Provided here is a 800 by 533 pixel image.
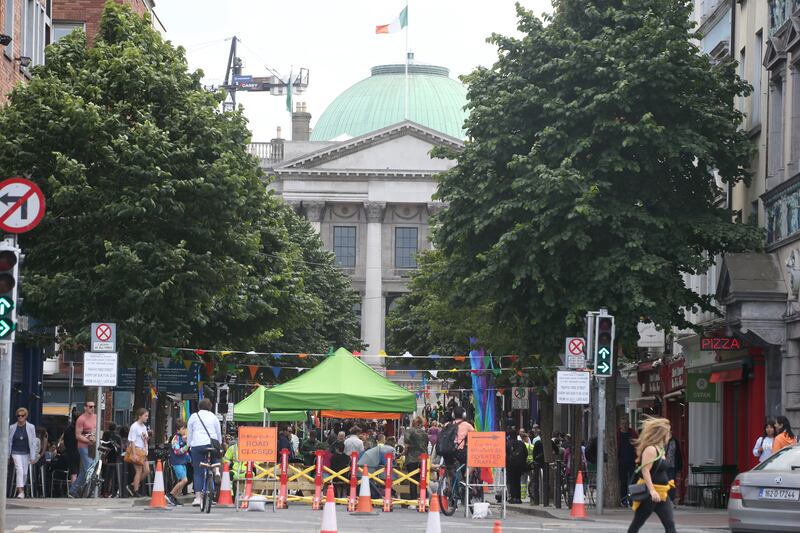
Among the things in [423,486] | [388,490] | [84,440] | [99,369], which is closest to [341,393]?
[388,490]

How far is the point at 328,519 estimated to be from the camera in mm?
17781

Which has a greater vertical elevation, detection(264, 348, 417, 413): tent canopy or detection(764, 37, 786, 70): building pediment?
detection(764, 37, 786, 70): building pediment

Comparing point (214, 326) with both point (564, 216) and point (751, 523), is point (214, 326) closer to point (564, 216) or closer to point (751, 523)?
point (564, 216)

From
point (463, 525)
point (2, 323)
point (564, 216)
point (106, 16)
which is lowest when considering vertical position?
point (463, 525)

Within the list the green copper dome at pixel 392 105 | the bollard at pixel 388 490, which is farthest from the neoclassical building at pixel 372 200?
the bollard at pixel 388 490

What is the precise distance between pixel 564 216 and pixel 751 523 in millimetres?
13505

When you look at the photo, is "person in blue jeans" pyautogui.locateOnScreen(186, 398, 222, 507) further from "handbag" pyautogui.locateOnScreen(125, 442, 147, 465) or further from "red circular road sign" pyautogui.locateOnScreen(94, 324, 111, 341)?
"handbag" pyautogui.locateOnScreen(125, 442, 147, 465)

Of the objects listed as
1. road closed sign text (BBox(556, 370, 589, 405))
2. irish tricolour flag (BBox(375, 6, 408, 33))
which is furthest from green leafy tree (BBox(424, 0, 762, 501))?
irish tricolour flag (BBox(375, 6, 408, 33))

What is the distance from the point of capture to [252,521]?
24109 millimetres

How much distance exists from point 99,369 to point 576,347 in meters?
8.21

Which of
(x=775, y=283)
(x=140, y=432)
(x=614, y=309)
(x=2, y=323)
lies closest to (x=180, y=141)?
(x=140, y=432)

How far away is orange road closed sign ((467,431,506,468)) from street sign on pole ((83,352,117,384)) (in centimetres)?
586

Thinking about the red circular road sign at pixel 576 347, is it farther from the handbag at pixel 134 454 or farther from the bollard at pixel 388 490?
the handbag at pixel 134 454

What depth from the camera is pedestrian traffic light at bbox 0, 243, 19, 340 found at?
17219 mm
